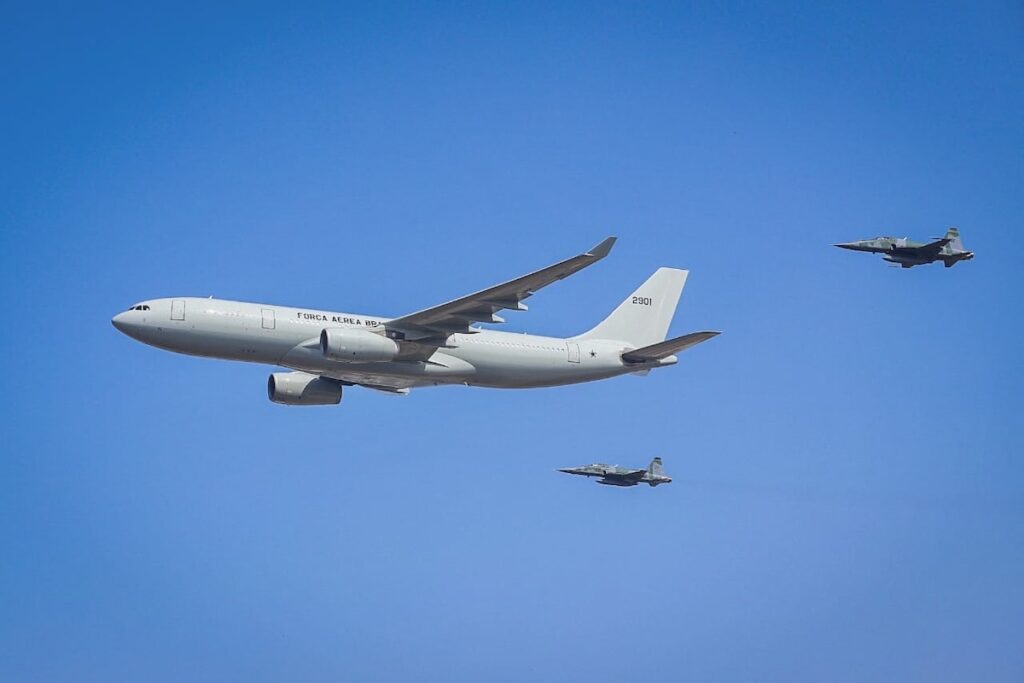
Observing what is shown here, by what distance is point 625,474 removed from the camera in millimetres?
67562

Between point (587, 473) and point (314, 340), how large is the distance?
29985 millimetres

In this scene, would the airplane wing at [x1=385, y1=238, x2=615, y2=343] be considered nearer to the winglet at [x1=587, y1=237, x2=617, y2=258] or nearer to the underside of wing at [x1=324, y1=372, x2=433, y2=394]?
the winglet at [x1=587, y1=237, x2=617, y2=258]

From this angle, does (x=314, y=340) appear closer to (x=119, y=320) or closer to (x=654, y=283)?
(x=119, y=320)

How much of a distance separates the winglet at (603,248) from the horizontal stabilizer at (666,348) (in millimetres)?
6719

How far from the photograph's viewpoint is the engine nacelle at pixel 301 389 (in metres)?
48.6

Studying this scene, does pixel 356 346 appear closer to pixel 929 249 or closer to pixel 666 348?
pixel 666 348

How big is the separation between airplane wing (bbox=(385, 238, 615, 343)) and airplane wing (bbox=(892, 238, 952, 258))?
1601 cm

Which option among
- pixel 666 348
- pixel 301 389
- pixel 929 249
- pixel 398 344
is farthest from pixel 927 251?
pixel 301 389

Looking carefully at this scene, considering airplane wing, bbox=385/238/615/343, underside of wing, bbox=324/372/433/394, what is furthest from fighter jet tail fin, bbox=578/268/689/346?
underside of wing, bbox=324/372/433/394

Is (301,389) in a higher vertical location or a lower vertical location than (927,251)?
lower

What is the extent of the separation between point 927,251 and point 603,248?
1635cm

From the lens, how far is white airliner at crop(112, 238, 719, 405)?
4253cm

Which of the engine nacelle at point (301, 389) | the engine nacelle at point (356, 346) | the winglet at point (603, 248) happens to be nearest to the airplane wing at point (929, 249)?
the winglet at point (603, 248)

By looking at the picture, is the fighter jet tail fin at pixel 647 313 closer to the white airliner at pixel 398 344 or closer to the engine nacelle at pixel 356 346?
the white airliner at pixel 398 344
